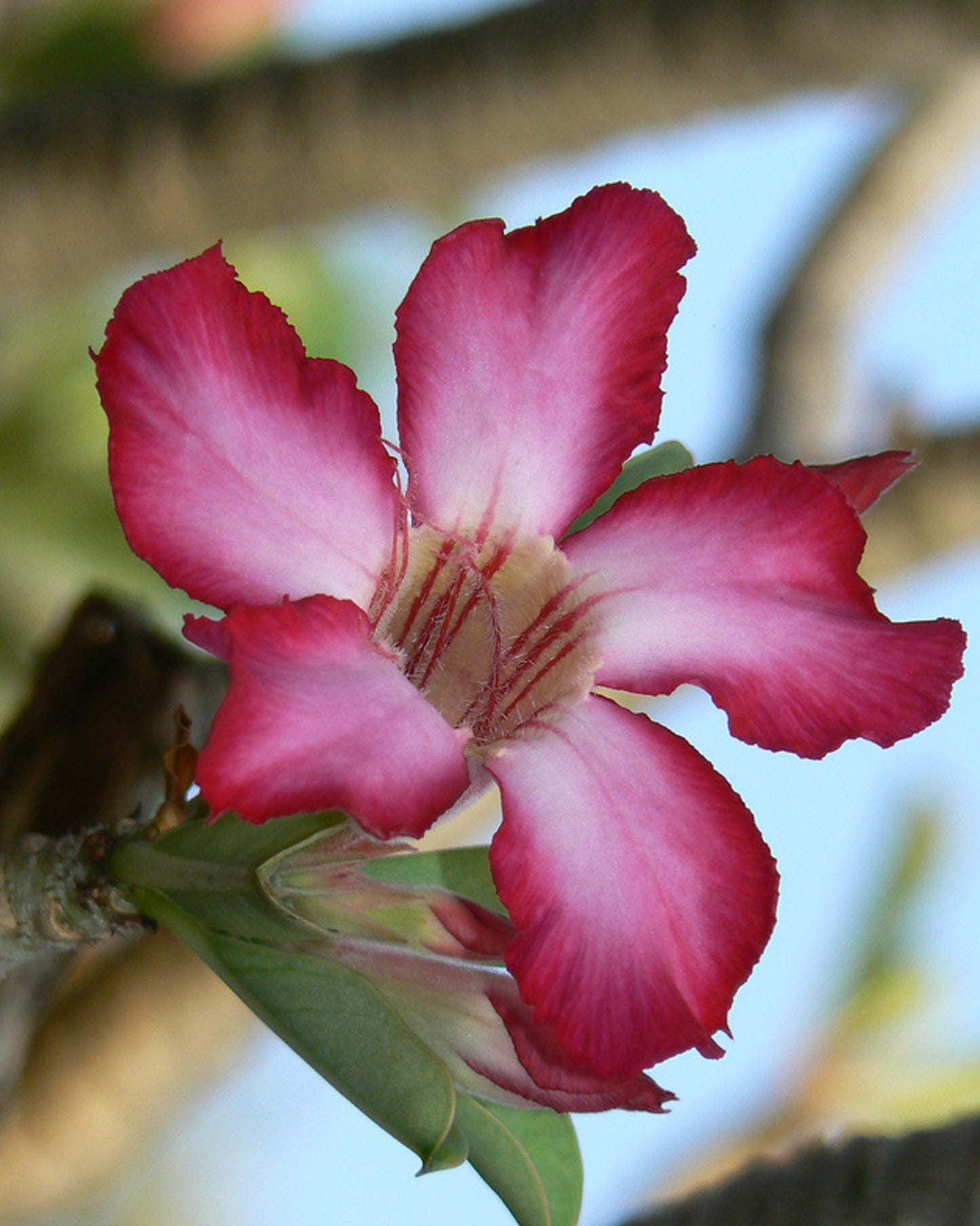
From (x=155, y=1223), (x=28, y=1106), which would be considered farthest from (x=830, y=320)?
(x=155, y=1223)

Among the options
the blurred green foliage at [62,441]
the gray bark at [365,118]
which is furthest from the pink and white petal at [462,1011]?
the blurred green foliage at [62,441]

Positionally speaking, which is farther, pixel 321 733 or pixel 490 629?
pixel 490 629

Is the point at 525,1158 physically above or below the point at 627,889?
below

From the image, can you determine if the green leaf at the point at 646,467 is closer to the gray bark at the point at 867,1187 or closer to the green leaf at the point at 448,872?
the green leaf at the point at 448,872

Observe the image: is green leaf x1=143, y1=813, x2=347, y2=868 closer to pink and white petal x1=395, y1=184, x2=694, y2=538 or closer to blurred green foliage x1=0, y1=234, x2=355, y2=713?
pink and white petal x1=395, y1=184, x2=694, y2=538

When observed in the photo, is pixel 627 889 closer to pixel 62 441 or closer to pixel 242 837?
pixel 242 837

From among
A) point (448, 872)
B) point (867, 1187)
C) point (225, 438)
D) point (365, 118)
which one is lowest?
point (867, 1187)

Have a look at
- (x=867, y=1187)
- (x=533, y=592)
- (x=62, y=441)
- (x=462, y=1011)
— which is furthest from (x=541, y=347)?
(x=62, y=441)
